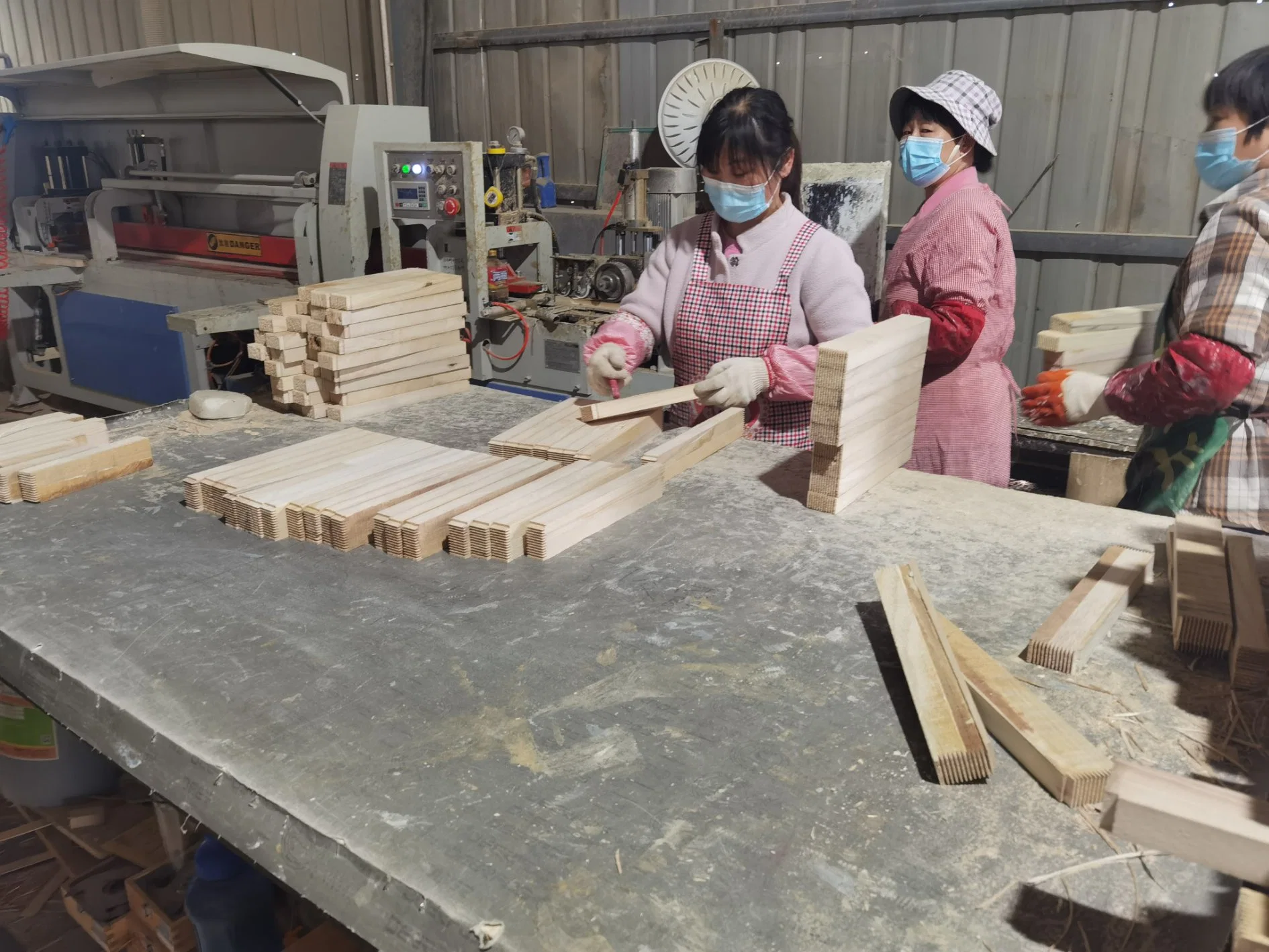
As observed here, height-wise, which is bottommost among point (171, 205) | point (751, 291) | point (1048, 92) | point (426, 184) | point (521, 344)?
point (521, 344)

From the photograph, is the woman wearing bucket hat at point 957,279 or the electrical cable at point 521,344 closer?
the woman wearing bucket hat at point 957,279

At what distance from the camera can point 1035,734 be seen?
3.55ft

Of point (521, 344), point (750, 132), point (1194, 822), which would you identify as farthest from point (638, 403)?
point (521, 344)

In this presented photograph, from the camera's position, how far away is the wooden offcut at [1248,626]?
3.99 feet

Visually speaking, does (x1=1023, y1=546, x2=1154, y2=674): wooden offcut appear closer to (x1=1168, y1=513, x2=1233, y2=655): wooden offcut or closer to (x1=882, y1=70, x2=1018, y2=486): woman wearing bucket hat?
(x1=1168, y1=513, x2=1233, y2=655): wooden offcut

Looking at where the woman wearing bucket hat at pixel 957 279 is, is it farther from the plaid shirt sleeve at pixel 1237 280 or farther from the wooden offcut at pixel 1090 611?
the wooden offcut at pixel 1090 611

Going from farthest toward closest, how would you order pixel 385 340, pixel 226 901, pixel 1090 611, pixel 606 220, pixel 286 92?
pixel 606 220 < pixel 286 92 < pixel 385 340 < pixel 226 901 < pixel 1090 611

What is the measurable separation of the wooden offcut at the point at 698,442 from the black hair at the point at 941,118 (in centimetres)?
93

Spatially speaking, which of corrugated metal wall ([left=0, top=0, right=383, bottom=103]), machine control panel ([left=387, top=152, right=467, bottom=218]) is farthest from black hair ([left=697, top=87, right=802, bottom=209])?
corrugated metal wall ([left=0, top=0, right=383, bottom=103])

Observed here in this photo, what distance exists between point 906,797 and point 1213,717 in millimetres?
450

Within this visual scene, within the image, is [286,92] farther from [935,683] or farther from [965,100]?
[935,683]

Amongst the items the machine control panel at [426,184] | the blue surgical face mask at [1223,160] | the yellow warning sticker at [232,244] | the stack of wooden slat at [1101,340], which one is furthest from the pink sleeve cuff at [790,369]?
the yellow warning sticker at [232,244]

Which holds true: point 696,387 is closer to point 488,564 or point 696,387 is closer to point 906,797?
point 488,564

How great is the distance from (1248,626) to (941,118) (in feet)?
5.29
